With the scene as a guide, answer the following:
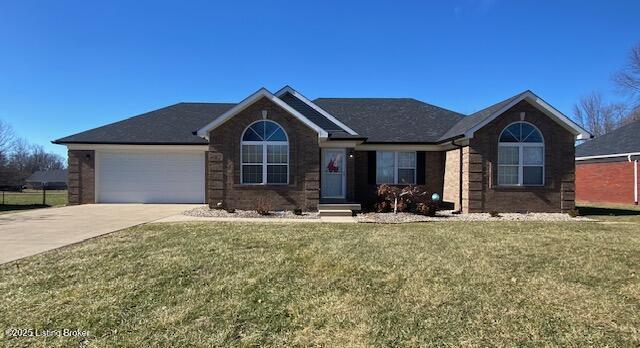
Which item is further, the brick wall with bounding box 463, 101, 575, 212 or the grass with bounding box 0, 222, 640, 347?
the brick wall with bounding box 463, 101, 575, 212

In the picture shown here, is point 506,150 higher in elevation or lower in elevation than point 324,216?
higher

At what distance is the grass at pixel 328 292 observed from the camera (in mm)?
4195

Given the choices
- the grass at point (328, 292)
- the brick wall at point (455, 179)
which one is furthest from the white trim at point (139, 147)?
the brick wall at point (455, 179)

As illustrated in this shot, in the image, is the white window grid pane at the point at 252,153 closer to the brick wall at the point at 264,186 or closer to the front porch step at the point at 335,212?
the brick wall at the point at 264,186

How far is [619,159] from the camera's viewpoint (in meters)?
23.6

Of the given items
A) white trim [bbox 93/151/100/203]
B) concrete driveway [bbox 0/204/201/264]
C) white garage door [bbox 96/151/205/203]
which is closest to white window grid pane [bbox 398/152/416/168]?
white garage door [bbox 96/151/205/203]

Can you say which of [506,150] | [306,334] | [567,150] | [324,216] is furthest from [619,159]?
[306,334]

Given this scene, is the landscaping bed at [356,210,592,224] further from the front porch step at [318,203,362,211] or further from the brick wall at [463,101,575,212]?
the brick wall at [463,101,575,212]

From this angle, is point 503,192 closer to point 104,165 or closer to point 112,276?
point 112,276

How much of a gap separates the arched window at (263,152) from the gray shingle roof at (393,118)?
13.4 ft

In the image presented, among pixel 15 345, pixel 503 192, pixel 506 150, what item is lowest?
pixel 15 345

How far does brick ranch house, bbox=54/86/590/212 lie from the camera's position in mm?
15859

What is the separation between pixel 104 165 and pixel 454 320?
791 inches

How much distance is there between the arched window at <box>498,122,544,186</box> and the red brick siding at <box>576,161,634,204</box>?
11.1 metres
